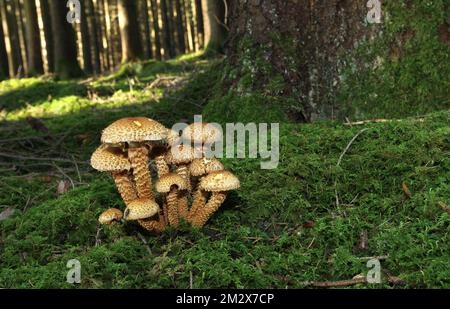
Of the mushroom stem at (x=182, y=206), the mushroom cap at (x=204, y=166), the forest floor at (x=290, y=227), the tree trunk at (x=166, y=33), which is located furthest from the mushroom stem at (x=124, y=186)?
the tree trunk at (x=166, y=33)

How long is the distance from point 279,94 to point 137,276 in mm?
2885

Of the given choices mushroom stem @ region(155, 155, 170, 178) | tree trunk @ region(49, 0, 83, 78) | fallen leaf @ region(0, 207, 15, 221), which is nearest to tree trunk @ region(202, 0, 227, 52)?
tree trunk @ region(49, 0, 83, 78)

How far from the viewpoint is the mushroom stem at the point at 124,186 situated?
3160mm

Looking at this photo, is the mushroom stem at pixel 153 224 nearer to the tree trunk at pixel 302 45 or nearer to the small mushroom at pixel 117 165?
the small mushroom at pixel 117 165

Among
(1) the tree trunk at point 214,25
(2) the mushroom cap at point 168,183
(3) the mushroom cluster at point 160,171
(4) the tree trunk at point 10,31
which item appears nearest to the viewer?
(3) the mushroom cluster at point 160,171

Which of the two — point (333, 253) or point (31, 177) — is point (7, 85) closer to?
point (31, 177)

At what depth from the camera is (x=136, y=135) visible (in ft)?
9.16

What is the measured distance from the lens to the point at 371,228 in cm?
310

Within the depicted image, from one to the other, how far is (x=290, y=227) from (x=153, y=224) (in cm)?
94

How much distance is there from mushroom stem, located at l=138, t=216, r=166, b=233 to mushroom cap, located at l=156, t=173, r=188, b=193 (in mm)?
270

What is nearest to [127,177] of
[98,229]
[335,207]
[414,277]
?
[98,229]

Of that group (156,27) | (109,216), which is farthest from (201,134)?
(156,27)

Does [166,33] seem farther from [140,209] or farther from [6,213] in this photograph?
[140,209]

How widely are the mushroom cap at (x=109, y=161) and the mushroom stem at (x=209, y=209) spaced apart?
57cm
